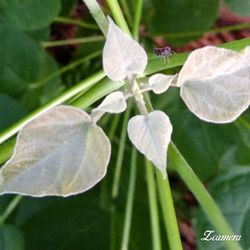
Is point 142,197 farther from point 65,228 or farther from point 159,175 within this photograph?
point 159,175

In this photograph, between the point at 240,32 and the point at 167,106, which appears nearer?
the point at 167,106

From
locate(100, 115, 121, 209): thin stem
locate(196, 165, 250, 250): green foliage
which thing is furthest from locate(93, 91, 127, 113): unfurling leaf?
locate(100, 115, 121, 209): thin stem

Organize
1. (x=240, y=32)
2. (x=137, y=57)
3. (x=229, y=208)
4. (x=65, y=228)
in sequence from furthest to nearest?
(x=240, y=32)
(x=65, y=228)
(x=229, y=208)
(x=137, y=57)

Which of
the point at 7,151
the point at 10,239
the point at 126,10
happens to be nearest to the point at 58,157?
the point at 7,151

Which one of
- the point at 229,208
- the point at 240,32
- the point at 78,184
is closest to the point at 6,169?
the point at 78,184

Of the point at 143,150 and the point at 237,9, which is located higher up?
the point at 143,150

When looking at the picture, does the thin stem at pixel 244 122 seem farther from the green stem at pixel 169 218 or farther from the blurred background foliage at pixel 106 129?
the green stem at pixel 169 218

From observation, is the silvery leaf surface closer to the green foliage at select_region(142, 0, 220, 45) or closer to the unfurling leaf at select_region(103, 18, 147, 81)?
the unfurling leaf at select_region(103, 18, 147, 81)
